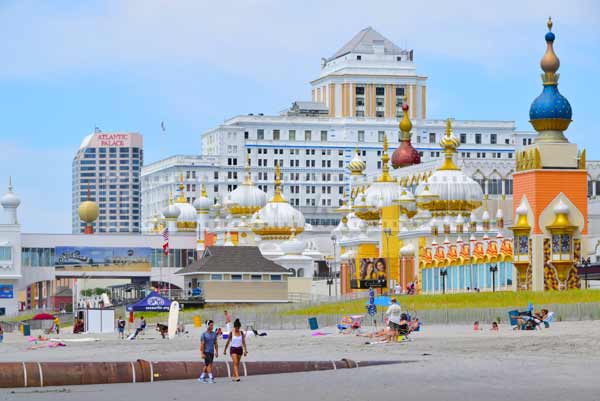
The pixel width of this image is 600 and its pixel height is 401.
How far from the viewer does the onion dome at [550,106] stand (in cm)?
7131

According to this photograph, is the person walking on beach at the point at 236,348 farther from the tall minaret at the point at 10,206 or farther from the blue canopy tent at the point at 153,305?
the tall minaret at the point at 10,206

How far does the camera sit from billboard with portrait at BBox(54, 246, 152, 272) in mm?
115688

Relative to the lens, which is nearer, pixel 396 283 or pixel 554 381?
pixel 554 381

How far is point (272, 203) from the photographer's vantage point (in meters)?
115

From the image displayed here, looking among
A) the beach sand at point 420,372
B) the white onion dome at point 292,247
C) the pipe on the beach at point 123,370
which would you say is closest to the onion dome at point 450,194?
the white onion dome at point 292,247

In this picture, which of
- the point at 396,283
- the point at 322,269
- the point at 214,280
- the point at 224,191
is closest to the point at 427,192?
the point at 396,283

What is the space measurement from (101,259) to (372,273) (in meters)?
32.2

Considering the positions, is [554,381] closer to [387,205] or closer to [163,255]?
[387,205]

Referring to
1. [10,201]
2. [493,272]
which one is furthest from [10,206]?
[493,272]

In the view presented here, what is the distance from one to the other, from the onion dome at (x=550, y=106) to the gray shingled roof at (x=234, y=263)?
2378cm

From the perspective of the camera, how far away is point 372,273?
90.6 m

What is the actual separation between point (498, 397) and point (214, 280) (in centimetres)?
5796

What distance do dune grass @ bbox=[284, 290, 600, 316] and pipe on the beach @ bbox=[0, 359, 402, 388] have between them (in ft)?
77.4

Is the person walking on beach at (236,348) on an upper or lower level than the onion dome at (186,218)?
lower
